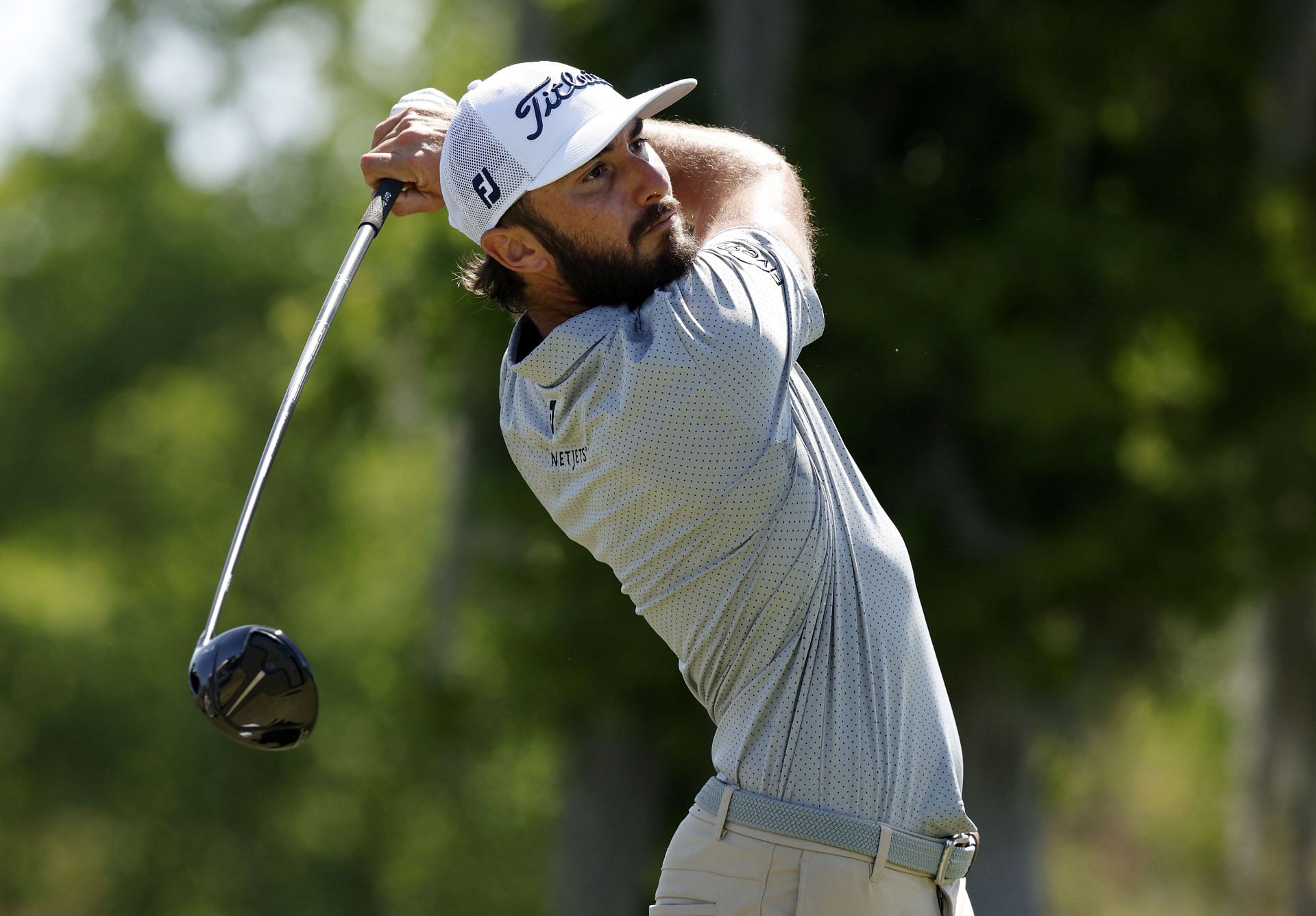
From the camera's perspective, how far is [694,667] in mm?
2934

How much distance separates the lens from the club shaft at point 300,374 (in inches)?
117

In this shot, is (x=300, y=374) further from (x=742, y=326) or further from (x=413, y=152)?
(x=742, y=326)

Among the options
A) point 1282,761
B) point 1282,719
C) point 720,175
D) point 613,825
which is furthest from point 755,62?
point 720,175

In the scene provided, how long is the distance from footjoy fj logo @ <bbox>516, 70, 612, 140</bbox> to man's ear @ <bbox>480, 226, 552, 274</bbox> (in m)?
0.16

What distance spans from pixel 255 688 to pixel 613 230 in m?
0.91

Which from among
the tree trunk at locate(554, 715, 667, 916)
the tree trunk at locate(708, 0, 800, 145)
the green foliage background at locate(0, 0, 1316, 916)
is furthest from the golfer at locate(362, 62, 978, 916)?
the tree trunk at locate(554, 715, 667, 916)

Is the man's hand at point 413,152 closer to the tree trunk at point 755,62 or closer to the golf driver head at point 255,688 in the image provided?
the golf driver head at point 255,688

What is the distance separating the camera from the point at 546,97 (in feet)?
9.48

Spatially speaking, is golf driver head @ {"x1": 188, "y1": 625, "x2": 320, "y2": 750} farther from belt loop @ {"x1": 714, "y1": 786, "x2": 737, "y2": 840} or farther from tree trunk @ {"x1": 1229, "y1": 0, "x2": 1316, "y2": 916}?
tree trunk @ {"x1": 1229, "y1": 0, "x2": 1316, "y2": 916}

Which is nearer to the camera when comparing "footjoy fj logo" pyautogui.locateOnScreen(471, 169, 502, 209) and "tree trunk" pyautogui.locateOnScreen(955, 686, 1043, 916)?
"footjoy fj logo" pyautogui.locateOnScreen(471, 169, 502, 209)

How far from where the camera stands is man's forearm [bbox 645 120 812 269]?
10.6 feet

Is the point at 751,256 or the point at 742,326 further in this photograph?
the point at 751,256

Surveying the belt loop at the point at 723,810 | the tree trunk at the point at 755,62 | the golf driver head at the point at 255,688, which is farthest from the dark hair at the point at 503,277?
the tree trunk at the point at 755,62

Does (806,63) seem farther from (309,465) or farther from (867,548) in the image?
(309,465)
